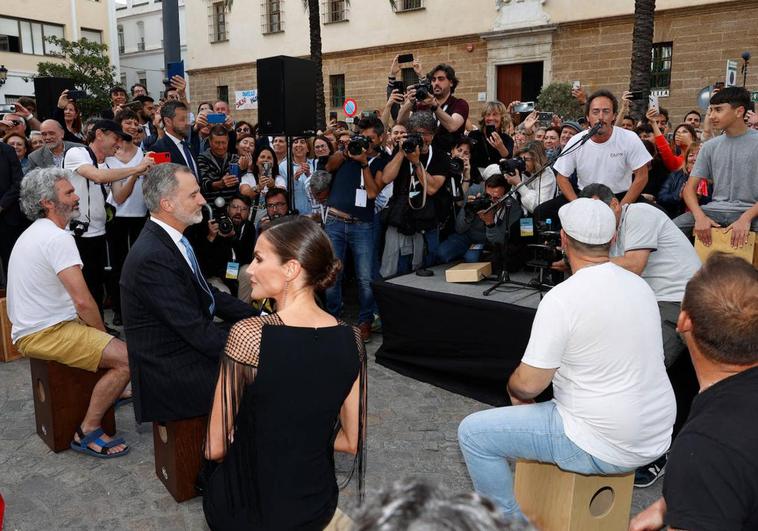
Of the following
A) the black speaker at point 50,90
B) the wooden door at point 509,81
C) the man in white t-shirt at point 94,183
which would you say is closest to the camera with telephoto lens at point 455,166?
the man in white t-shirt at point 94,183

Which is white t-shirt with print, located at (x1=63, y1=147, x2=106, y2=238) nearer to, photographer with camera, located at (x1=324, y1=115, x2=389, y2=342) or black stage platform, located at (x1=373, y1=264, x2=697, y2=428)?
photographer with camera, located at (x1=324, y1=115, x2=389, y2=342)

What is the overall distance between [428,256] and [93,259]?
296 centimetres

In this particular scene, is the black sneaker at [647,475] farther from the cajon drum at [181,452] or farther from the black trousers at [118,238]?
the black trousers at [118,238]

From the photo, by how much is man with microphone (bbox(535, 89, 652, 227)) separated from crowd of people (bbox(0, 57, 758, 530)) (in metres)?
0.02

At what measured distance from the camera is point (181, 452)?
313 centimetres

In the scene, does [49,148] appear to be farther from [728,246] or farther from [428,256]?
[728,246]

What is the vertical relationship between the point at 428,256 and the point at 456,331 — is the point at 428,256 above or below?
above

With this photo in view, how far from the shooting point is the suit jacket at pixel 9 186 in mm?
5672

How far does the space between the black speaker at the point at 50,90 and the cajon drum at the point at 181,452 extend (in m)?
5.88

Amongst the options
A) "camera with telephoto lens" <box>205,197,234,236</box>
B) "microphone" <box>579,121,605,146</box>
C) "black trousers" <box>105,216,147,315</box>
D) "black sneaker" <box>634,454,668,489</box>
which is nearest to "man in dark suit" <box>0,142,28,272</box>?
"black trousers" <box>105,216,147,315</box>

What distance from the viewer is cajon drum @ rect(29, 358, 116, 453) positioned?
366 cm

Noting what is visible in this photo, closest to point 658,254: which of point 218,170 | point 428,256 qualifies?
point 428,256

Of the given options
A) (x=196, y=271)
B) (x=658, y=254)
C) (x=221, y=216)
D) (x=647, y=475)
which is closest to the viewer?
(x=196, y=271)

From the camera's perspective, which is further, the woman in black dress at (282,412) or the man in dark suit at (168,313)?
the man in dark suit at (168,313)
